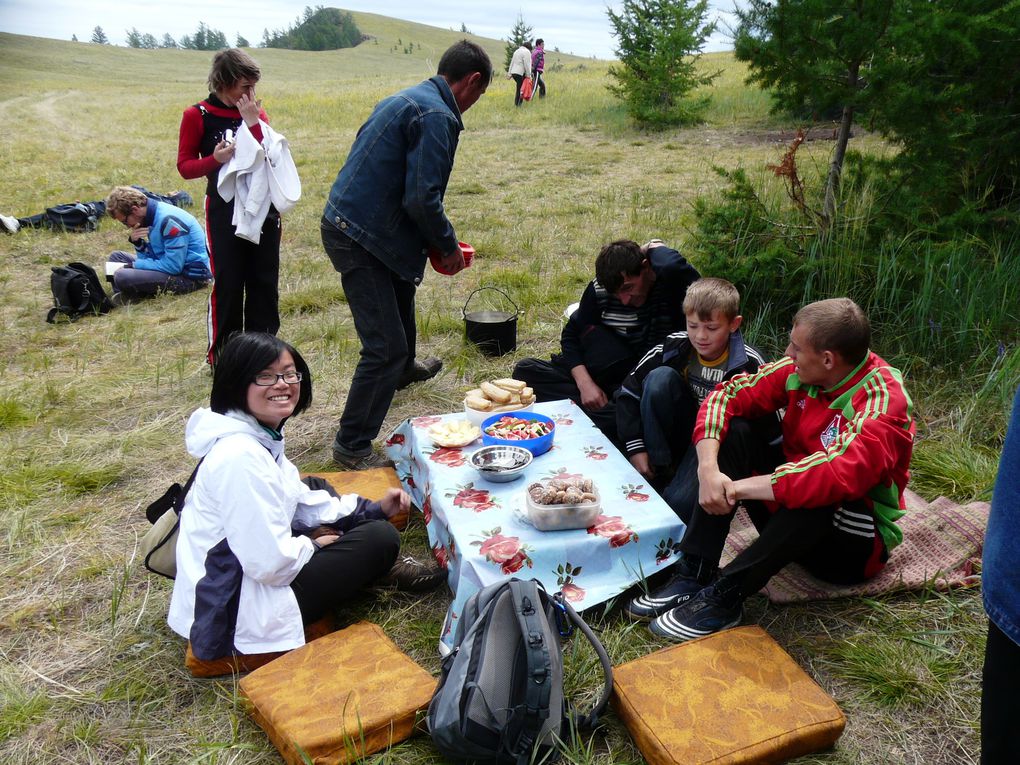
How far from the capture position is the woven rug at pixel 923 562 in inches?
106

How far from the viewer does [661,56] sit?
13.0m

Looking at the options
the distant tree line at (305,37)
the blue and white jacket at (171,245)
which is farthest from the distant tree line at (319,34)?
the blue and white jacket at (171,245)

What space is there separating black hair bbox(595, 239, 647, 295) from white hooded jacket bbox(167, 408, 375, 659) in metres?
1.80

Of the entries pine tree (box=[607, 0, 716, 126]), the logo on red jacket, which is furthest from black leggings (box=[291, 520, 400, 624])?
pine tree (box=[607, 0, 716, 126])

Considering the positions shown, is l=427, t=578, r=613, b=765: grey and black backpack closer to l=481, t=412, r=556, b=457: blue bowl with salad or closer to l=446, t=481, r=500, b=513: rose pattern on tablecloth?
l=446, t=481, r=500, b=513: rose pattern on tablecloth

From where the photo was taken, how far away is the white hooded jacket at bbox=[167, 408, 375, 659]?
7.59 ft

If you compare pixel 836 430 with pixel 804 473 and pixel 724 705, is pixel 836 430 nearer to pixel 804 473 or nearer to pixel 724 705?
pixel 804 473

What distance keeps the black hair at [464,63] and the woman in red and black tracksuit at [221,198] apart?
1.47 m

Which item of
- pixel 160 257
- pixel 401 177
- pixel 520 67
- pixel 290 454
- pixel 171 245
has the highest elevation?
pixel 520 67

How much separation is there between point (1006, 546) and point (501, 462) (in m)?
1.92

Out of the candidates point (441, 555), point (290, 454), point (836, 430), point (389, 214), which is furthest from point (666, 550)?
point (290, 454)

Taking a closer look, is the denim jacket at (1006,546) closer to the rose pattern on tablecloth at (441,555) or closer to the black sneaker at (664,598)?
the black sneaker at (664,598)

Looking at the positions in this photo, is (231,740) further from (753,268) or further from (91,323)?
(91,323)

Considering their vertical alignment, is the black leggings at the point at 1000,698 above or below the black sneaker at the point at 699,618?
above
